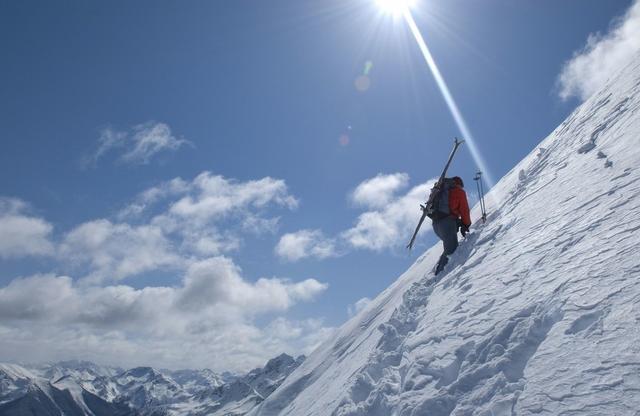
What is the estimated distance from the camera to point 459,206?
1424 centimetres

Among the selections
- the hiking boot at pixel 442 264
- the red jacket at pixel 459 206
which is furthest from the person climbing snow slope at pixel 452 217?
the hiking boot at pixel 442 264

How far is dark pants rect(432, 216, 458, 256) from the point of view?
1392 cm

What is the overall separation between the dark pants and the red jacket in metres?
0.23

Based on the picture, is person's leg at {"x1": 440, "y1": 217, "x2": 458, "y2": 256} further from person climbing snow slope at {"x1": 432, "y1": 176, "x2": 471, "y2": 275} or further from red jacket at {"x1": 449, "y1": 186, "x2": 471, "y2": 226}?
red jacket at {"x1": 449, "y1": 186, "x2": 471, "y2": 226}

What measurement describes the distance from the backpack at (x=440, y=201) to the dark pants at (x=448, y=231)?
0.19 m

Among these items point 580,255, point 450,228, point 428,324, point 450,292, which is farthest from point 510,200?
point 580,255

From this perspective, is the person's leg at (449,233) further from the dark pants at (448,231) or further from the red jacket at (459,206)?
the red jacket at (459,206)

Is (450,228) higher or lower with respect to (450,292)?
higher

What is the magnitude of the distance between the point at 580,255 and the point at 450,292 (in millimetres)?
3596

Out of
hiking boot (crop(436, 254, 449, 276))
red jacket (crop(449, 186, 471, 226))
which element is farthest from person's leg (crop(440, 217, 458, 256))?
hiking boot (crop(436, 254, 449, 276))

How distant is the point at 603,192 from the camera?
27.6 ft

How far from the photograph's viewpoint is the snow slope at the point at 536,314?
16.4ft

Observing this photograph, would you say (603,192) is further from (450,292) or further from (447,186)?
(447,186)

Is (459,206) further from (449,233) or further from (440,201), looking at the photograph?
(449,233)
